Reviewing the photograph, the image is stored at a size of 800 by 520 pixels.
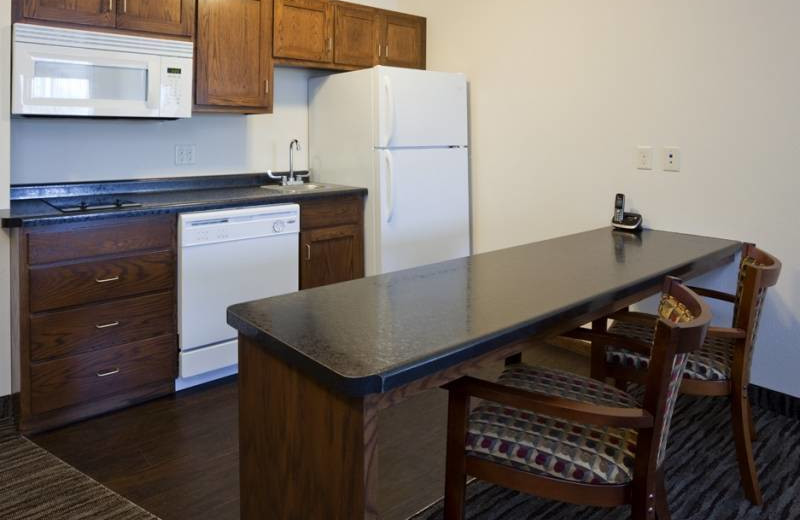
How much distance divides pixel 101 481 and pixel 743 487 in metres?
2.23

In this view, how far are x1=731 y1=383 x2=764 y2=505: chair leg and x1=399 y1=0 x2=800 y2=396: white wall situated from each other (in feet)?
2.88

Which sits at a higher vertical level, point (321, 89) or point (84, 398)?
point (321, 89)

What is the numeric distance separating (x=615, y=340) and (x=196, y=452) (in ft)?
5.31

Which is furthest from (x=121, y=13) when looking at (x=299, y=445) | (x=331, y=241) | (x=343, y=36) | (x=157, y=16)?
(x=299, y=445)

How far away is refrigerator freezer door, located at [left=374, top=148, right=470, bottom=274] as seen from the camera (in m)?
3.74

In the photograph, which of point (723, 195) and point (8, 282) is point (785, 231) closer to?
point (723, 195)

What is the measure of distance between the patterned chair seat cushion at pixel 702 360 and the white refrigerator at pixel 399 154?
1.78 m

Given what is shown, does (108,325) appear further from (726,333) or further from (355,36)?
(726,333)

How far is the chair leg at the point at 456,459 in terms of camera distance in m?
1.56

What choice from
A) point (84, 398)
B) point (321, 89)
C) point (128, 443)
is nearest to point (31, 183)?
point (84, 398)

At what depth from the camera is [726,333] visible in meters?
2.03

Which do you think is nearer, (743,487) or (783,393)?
(743,487)

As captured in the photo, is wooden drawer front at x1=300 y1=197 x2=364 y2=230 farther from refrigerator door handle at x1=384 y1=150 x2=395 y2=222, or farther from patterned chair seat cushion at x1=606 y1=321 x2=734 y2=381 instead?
patterned chair seat cushion at x1=606 y1=321 x2=734 y2=381

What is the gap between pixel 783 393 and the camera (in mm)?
2881
